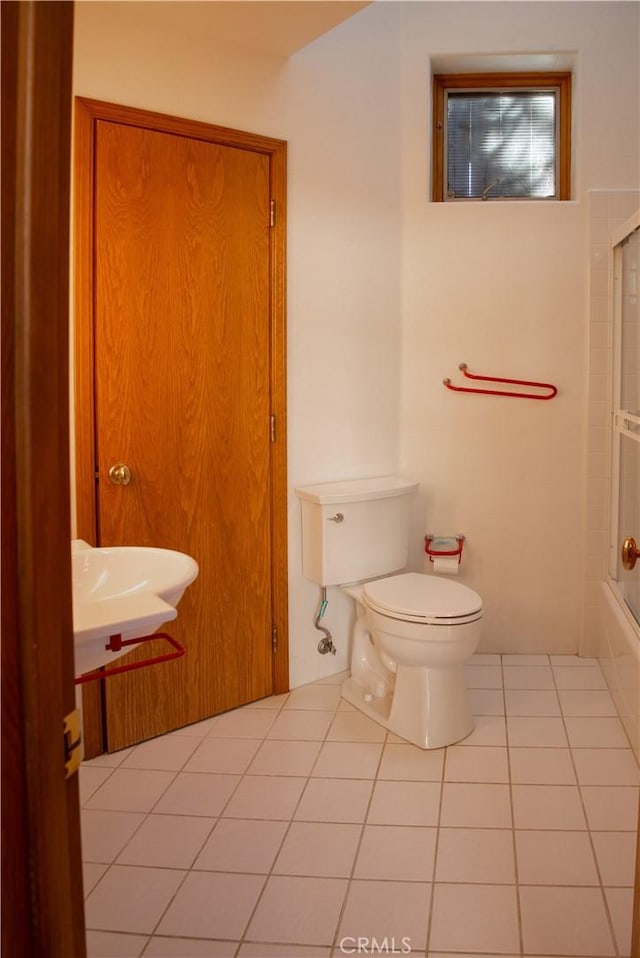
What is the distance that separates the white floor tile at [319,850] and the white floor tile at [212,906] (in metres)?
0.10

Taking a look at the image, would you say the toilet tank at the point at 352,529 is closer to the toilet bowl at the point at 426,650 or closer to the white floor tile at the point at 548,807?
the toilet bowl at the point at 426,650

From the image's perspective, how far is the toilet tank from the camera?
3.00 m

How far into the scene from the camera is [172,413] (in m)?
2.71

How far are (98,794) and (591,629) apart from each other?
6.89 ft

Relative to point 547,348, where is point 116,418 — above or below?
below

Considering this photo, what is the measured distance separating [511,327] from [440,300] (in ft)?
1.03

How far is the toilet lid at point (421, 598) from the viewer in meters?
2.66

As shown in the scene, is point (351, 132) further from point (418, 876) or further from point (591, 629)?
point (418, 876)

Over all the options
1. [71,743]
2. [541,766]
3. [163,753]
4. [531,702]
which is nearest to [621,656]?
[531,702]

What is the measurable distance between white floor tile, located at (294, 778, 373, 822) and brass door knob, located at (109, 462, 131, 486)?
1.10 metres

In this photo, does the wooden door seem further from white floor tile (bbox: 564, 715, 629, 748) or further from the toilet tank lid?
white floor tile (bbox: 564, 715, 629, 748)

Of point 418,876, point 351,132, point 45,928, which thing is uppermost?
point 351,132

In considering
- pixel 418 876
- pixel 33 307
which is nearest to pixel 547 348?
pixel 418 876

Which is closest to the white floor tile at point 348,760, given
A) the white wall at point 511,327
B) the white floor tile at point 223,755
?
the white floor tile at point 223,755
